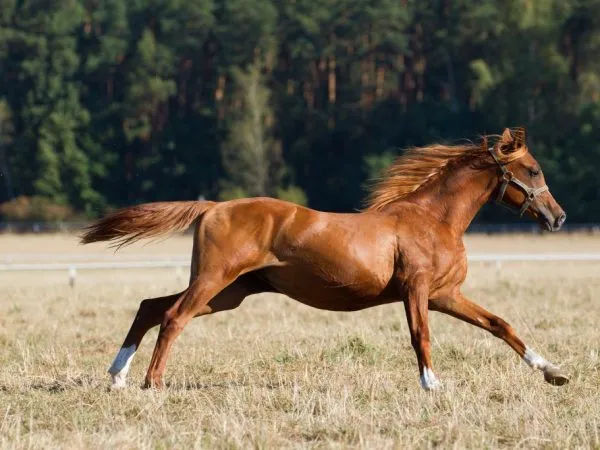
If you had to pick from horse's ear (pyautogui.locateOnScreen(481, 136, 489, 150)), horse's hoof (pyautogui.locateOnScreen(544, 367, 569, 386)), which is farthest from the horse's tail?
horse's hoof (pyautogui.locateOnScreen(544, 367, 569, 386))

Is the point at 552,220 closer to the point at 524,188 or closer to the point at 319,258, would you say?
the point at 524,188

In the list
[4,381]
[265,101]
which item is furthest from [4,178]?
[4,381]

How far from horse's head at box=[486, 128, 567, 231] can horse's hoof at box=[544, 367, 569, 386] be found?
1487 mm

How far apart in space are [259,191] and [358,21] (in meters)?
13.2

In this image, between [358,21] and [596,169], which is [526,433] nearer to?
[596,169]

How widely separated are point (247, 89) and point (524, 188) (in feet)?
202

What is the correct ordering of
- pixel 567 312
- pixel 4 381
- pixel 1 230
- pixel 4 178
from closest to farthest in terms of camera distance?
1. pixel 4 381
2. pixel 567 312
3. pixel 1 230
4. pixel 4 178

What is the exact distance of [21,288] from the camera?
992 inches

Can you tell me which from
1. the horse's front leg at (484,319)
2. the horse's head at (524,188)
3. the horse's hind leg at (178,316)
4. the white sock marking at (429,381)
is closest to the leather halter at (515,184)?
the horse's head at (524,188)

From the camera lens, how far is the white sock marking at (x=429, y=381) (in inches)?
380

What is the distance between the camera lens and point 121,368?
10156 millimetres

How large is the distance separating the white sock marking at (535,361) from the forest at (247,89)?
56930 mm

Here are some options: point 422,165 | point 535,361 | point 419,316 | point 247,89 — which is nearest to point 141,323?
point 419,316

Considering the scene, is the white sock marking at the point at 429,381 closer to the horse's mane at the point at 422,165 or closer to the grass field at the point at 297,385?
the grass field at the point at 297,385
